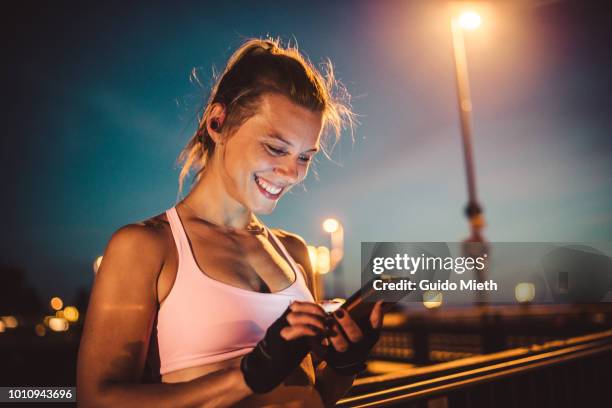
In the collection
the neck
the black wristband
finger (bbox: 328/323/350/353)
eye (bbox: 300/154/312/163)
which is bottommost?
the black wristband

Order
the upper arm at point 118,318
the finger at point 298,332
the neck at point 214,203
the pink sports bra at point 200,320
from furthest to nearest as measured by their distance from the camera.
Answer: the neck at point 214,203
the pink sports bra at point 200,320
the upper arm at point 118,318
the finger at point 298,332

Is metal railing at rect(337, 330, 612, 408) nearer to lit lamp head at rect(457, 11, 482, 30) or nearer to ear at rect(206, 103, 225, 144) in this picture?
ear at rect(206, 103, 225, 144)

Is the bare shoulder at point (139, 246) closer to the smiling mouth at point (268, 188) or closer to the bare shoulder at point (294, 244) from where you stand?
the smiling mouth at point (268, 188)

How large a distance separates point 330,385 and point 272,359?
684 mm

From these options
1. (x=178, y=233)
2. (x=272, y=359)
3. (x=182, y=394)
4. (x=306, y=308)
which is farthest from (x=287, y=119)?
(x=182, y=394)

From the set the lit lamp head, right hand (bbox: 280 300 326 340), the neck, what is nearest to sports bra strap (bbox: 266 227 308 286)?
the neck

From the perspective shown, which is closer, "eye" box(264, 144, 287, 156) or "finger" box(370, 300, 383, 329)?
"finger" box(370, 300, 383, 329)

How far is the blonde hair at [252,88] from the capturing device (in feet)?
5.77

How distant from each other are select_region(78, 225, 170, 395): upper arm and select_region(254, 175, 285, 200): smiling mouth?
544 millimetres

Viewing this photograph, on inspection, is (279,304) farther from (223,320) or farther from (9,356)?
(9,356)

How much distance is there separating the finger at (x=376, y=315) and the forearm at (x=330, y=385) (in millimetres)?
437

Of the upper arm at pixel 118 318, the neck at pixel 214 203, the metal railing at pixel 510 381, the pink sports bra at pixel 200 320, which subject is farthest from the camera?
the metal railing at pixel 510 381

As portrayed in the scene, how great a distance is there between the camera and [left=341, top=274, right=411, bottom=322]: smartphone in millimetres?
1247

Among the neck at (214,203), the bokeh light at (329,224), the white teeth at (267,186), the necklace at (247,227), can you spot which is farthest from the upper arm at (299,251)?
the bokeh light at (329,224)
